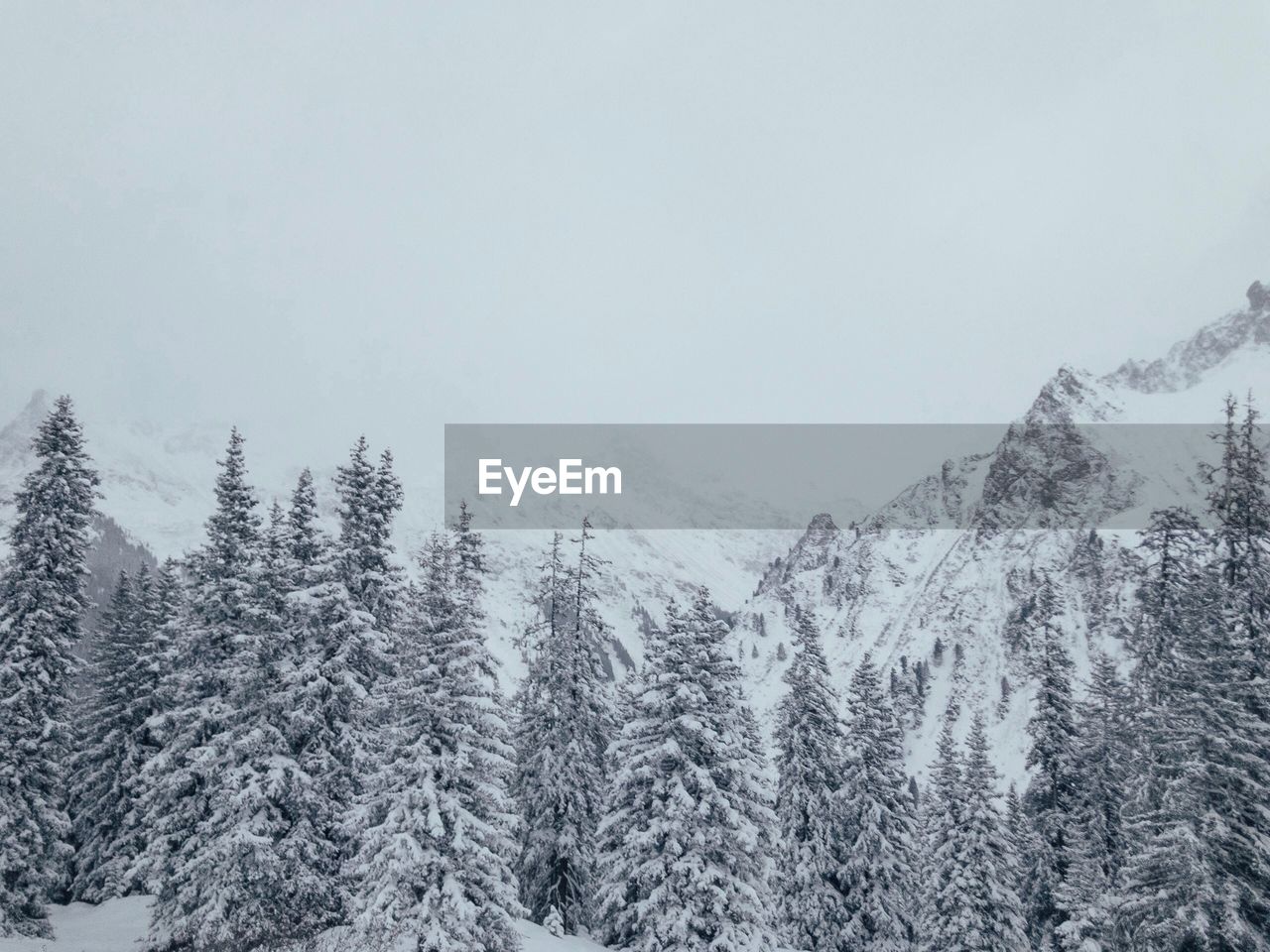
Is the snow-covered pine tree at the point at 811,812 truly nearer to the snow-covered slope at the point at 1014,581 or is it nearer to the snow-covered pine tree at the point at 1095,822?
the snow-covered pine tree at the point at 1095,822

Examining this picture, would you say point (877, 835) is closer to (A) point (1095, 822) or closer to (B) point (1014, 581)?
(A) point (1095, 822)

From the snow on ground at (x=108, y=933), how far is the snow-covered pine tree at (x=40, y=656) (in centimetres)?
105

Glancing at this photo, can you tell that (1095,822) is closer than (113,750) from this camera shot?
Yes

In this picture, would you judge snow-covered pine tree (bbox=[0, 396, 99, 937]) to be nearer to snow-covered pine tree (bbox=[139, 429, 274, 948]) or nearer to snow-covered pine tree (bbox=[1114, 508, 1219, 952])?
snow-covered pine tree (bbox=[139, 429, 274, 948])

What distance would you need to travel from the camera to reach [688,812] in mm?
22500

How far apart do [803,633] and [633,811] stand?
1323 cm

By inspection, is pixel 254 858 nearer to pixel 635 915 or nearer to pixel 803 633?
pixel 635 915

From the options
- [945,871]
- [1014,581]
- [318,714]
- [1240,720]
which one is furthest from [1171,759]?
[1014,581]

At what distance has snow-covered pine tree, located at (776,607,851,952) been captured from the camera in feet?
102

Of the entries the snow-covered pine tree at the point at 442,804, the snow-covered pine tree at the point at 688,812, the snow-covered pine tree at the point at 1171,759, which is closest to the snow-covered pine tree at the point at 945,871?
the snow-covered pine tree at the point at 1171,759

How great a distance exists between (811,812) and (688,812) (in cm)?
1165

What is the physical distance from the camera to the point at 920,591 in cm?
18525

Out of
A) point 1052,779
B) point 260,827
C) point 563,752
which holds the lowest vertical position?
point 1052,779

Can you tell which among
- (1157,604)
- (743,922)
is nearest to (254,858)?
(743,922)
